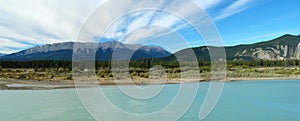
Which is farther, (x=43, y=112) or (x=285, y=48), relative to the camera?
(x=285, y=48)

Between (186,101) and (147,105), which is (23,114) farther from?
(186,101)

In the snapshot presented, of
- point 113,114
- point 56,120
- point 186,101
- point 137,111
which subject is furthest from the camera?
point 137,111

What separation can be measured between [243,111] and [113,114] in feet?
17.0

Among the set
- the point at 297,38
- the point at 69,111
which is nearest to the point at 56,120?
the point at 69,111

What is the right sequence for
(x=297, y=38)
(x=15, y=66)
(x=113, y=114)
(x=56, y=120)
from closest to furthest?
(x=56, y=120) → (x=113, y=114) → (x=15, y=66) → (x=297, y=38)

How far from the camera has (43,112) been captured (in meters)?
10.1

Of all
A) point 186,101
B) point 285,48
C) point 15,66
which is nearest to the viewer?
point 186,101

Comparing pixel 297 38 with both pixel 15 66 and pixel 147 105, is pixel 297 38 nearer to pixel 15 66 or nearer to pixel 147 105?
pixel 15 66

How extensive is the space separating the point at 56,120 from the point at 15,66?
119ft

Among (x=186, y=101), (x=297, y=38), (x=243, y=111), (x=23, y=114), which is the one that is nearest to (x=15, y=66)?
(x=23, y=114)

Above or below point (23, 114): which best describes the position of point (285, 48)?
above

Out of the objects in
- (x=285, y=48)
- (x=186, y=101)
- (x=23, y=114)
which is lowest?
(x=23, y=114)

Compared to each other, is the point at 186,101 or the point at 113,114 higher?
the point at 186,101

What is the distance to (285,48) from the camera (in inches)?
3944
